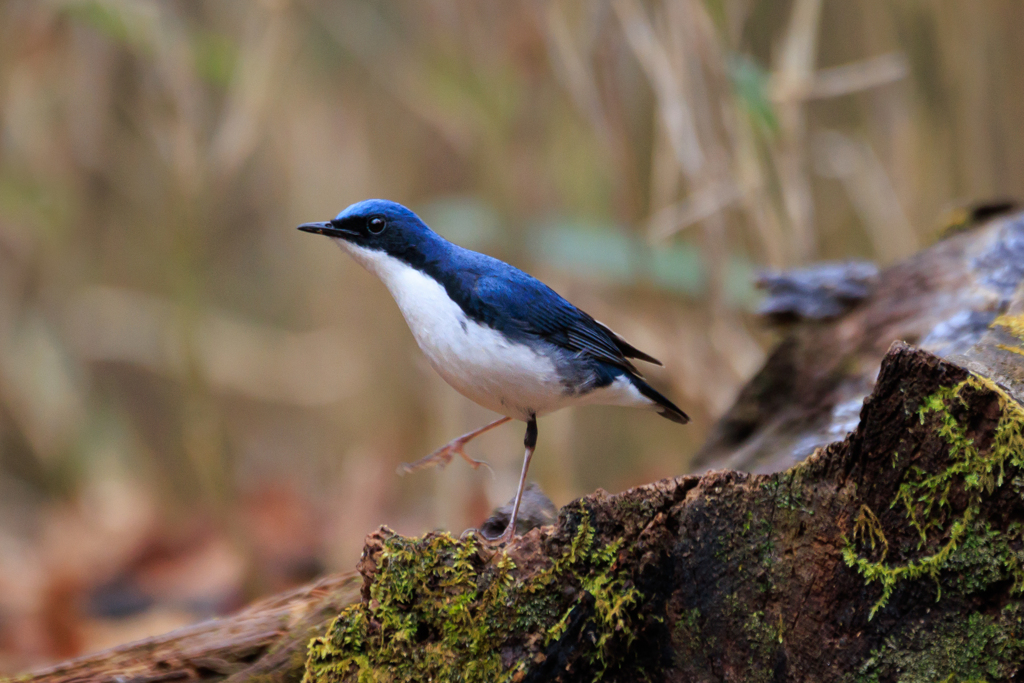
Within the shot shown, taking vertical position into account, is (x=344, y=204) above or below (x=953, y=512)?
above

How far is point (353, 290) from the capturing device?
7.96 meters

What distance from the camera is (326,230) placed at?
2732mm

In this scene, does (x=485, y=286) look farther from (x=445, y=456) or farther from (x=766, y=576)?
(x=766, y=576)

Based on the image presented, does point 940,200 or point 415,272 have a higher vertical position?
point 940,200

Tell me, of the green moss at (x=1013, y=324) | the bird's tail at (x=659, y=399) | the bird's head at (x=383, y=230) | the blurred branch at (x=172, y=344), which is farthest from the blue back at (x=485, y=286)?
the blurred branch at (x=172, y=344)

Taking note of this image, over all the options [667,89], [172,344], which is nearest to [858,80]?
[667,89]

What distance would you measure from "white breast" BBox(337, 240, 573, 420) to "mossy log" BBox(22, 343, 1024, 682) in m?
0.73

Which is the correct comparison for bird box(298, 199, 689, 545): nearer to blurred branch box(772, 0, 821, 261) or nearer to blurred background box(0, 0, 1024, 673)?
blurred background box(0, 0, 1024, 673)

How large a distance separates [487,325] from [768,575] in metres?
1.18

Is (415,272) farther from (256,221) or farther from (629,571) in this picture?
(256,221)

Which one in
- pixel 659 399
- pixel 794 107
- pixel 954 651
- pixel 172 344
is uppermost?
pixel 172 344

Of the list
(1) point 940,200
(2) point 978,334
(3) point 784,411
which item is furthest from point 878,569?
(1) point 940,200

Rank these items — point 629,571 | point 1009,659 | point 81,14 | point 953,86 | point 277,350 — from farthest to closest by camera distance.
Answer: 1. point 277,350
2. point 953,86
3. point 81,14
4. point 629,571
5. point 1009,659

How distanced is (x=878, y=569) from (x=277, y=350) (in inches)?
245
